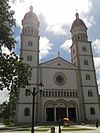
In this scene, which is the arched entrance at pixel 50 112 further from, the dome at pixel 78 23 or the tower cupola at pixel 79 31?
the dome at pixel 78 23

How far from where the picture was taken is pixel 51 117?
41000mm

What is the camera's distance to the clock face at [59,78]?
43691mm

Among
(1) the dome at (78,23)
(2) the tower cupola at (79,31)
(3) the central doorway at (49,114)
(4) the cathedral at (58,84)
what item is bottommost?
(3) the central doorway at (49,114)

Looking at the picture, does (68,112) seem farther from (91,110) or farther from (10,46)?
(10,46)

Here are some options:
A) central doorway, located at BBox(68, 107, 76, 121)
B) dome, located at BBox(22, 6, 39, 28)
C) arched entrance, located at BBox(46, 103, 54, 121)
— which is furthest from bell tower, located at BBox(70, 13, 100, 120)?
dome, located at BBox(22, 6, 39, 28)

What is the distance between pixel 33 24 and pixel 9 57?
121ft

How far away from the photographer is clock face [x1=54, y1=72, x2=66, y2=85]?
1720 inches

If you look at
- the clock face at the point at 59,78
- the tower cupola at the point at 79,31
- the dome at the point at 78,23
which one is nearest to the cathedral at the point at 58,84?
the clock face at the point at 59,78

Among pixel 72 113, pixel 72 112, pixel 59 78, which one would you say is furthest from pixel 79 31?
pixel 72 113

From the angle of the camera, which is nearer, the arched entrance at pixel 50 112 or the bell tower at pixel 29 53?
the bell tower at pixel 29 53

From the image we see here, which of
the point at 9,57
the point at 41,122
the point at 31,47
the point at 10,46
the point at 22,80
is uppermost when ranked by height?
the point at 31,47

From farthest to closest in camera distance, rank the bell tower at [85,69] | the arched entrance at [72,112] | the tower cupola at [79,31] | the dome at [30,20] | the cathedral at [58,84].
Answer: the tower cupola at [79,31] → the dome at [30,20] → the bell tower at [85,69] → the arched entrance at [72,112] → the cathedral at [58,84]

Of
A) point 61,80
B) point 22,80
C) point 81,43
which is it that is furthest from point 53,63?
point 22,80

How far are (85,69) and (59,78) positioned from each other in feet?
24.3
